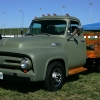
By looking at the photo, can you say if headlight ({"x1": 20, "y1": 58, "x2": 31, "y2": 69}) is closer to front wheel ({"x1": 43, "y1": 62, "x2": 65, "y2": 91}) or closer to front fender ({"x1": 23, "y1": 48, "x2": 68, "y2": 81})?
front fender ({"x1": 23, "y1": 48, "x2": 68, "y2": 81})

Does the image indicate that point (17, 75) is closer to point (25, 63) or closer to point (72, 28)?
point (25, 63)

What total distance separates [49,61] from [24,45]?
72 centimetres

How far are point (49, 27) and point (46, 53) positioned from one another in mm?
1507

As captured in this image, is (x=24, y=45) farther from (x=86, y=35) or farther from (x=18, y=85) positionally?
(x=86, y=35)

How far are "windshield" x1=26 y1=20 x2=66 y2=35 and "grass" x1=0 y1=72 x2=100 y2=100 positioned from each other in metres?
1.54

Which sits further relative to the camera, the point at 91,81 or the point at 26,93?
the point at 91,81

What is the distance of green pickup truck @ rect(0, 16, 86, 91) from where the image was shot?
16.7 ft

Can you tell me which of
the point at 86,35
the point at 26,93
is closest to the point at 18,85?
the point at 26,93

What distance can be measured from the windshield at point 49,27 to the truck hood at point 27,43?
1.44 feet

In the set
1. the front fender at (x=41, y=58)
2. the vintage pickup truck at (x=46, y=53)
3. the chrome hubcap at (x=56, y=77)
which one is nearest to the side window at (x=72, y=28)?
the vintage pickup truck at (x=46, y=53)

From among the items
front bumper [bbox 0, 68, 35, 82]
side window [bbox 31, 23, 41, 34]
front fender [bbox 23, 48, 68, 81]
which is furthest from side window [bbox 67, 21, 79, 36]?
front bumper [bbox 0, 68, 35, 82]

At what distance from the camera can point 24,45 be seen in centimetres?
547

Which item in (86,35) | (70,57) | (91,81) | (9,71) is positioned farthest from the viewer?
(86,35)

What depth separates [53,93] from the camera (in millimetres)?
5512
